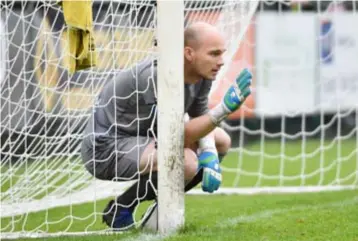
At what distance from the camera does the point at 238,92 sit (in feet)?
18.0

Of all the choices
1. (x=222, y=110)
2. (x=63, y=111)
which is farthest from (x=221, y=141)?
(x=63, y=111)

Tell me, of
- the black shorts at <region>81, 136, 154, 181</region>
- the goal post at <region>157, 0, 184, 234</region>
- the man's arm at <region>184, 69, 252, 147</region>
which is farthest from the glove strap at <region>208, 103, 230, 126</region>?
the black shorts at <region>81, 136, 154, 181</region>

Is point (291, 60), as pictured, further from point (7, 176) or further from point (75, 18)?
point (75, 18)

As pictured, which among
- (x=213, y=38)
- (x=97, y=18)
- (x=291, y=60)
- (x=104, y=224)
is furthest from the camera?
(x=291, y=60)

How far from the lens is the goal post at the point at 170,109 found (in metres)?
5.66

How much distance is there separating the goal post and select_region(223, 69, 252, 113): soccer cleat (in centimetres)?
Result: 27

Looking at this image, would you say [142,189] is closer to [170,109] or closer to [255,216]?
[170,109]

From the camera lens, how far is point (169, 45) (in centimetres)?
567

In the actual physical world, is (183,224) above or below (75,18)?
below

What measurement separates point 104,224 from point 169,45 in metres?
1.27

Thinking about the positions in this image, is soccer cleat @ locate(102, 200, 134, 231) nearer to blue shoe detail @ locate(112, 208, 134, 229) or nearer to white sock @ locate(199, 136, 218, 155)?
blue shoe detail @ locate(112, 208, 134, 229)

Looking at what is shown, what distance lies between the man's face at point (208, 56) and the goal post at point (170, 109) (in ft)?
→ 0.66

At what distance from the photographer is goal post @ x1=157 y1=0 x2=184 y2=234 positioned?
5660mm

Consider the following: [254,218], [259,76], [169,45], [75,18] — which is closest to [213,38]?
[169,45]
